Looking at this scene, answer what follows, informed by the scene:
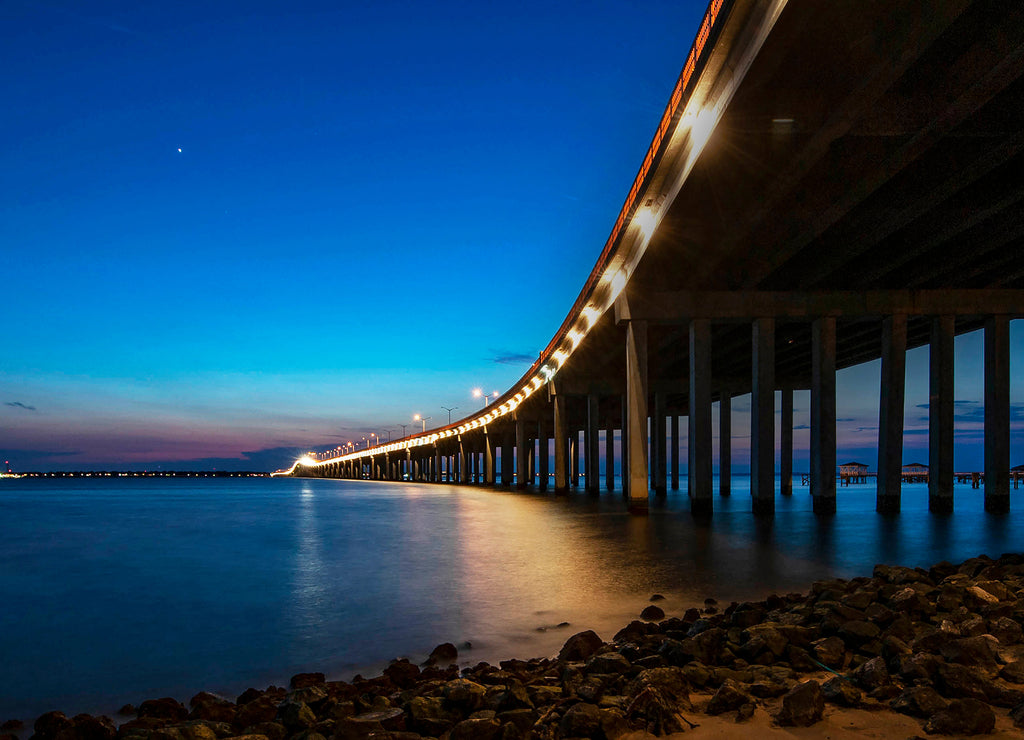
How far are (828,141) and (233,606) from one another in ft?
50.6

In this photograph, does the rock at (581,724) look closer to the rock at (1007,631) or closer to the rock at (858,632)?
the rock at (858,632)

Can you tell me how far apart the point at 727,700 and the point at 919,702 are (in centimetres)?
130

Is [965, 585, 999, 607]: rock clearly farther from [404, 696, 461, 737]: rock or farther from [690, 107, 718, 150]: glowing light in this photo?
[690, 107, 718, 150]: glowing light

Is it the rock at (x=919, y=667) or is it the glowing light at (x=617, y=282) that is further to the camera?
the glowing light at (x=617, y=282)

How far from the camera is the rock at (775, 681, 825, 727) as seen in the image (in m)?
4.94

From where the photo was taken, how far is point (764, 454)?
27.7 m

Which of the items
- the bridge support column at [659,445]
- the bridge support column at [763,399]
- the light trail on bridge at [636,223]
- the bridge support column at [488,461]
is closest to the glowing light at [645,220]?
the light trail on bridge at [636,223]

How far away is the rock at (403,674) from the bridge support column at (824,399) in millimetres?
23976

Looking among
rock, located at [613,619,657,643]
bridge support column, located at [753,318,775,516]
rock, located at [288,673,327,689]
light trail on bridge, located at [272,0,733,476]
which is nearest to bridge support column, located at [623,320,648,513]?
light trail on bridge, located at [272,0,733,476]

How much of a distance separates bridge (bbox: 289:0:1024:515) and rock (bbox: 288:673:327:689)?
1151 centimetres

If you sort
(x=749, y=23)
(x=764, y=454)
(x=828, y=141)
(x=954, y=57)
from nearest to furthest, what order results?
(x=749, y=23), (x=954, y=57), (x=828, y=141), (x=764, y=454)

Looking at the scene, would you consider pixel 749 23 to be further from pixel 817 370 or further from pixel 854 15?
pixel 817 370

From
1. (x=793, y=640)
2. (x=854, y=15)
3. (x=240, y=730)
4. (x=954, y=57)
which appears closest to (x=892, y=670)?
(x=793, y=640)

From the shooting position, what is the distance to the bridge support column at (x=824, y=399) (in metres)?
27.6
